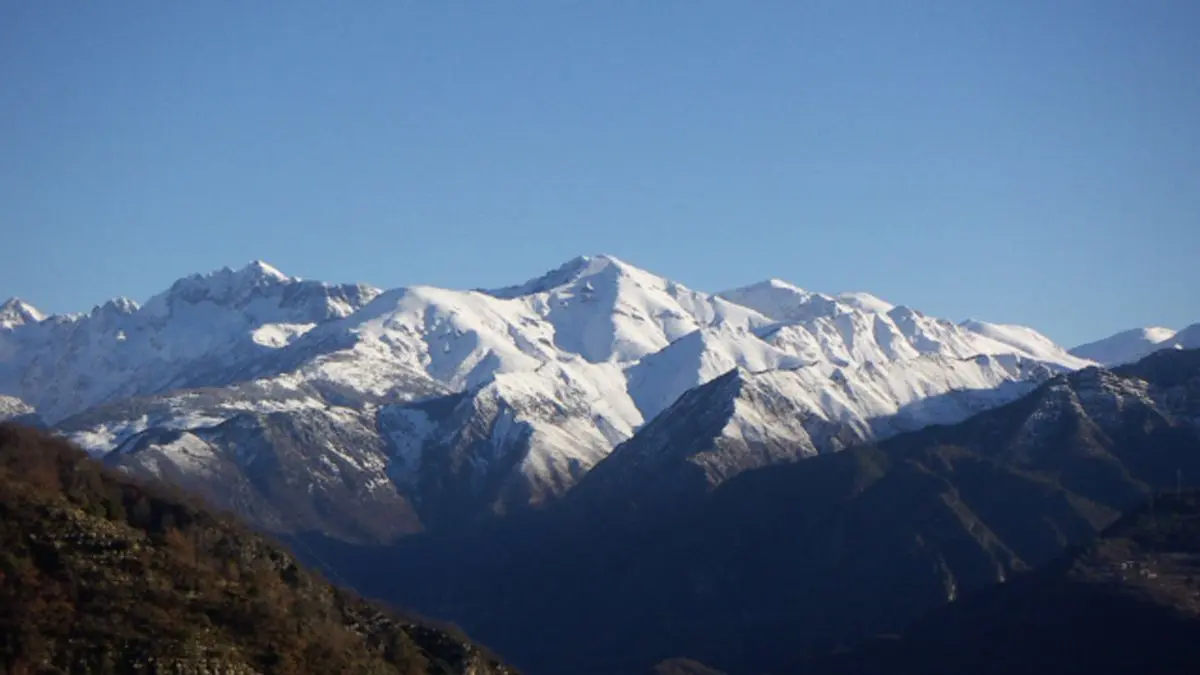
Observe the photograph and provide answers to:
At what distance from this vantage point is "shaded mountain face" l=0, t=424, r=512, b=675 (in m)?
99.4

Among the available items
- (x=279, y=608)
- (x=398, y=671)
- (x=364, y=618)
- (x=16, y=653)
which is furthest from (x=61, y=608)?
(x=364, y=618)

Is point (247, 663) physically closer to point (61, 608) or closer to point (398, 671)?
point (61, 608)

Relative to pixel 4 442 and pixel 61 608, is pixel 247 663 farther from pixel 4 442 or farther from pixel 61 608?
pixel 4 442

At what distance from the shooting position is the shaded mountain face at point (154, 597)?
326ft

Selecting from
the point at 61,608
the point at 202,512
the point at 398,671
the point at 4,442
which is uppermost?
the point at 4,442

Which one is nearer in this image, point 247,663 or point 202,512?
point 247,663

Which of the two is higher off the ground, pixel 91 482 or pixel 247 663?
pixel 91 482

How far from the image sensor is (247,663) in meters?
103

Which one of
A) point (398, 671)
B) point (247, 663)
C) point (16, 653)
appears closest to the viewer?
point (16, 653)

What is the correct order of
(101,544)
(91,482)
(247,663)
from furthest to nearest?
(91,482), (101,544), (247,663)

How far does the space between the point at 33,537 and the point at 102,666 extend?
50.0 ft

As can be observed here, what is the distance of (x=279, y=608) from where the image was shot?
114 m

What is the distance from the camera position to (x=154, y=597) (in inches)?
4188

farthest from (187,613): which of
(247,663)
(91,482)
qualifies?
(91,482)
